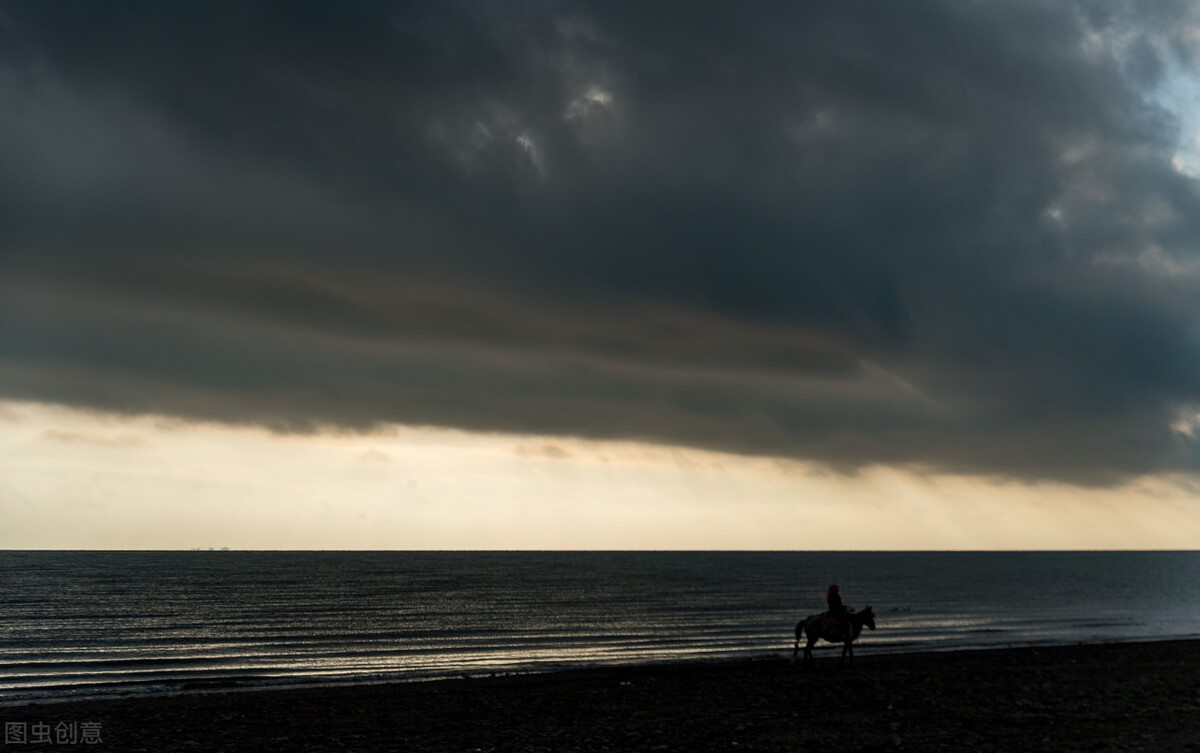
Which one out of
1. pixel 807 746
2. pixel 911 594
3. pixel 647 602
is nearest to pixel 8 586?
pixel 647 602

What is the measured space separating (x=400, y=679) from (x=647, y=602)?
64489mm

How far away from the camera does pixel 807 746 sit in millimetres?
Result: 19453

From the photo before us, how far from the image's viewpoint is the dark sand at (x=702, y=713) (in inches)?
789

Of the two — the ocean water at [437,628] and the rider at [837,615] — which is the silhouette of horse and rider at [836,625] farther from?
the ocean water at [437,628]

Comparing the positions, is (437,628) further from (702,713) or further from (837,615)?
(702,713)

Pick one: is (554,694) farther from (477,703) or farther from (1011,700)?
(1011,700)

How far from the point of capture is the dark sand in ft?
65.7

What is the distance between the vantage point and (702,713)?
23688mm

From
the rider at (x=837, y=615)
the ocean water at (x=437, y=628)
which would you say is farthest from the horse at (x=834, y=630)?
the ocean water at (x=437, y=628)

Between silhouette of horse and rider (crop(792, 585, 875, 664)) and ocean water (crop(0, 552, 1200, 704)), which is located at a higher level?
silhouette of horse and rider (crop(792, 585, 875, 664))

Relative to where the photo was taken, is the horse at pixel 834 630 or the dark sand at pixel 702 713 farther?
the horse at pixel 834 630

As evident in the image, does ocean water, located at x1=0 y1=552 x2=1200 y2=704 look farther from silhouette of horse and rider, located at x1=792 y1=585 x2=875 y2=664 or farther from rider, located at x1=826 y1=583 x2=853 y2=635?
rider, located at x1=826 y1=583 x2=853 y2=635

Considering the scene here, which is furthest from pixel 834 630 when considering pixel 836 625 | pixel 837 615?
pixel 837 615

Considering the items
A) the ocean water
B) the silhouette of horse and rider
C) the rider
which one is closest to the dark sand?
the silhouette of horse and rider
